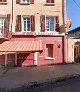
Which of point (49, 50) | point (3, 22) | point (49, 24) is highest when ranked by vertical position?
point (3, 22)

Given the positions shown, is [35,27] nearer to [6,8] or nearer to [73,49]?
[6,8]

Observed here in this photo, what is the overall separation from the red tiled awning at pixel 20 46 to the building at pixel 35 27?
91 cm

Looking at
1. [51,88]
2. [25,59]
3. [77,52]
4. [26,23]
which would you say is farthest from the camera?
[77,52]

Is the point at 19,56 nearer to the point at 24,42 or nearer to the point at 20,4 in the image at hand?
the point at 24,42

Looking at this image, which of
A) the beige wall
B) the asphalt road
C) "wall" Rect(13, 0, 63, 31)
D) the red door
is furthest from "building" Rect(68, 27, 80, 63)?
the asphalt road

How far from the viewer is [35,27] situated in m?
35.4

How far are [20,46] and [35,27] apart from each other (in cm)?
435

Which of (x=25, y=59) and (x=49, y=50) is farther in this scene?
(x=49, y=50)

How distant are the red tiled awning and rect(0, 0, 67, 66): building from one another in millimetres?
907

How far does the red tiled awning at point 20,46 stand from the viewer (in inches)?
1186

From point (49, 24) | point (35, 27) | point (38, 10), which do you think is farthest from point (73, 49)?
point (38, 10)

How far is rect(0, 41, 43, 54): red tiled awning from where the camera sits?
98.8ft

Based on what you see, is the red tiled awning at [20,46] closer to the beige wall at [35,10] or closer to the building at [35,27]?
the building at [35,27]

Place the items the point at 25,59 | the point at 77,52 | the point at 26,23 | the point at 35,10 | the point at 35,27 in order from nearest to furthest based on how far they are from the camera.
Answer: the point at 25,59, the point at 35,27, the point at 35,10, the point at 26,23, the point at 77,52
